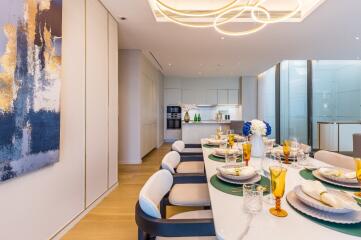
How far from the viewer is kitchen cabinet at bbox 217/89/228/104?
338 inches

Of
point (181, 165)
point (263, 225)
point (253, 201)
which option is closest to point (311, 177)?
point (253, 201)

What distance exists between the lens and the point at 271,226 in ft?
2.78

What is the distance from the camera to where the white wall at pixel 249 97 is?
26.7 feet

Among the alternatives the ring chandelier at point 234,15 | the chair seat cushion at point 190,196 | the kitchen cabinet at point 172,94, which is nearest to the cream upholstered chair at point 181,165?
the chair seat cushion at point 190,196

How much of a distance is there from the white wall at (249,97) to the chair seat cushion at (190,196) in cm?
660

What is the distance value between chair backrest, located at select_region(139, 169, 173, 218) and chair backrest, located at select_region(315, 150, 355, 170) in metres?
1.46

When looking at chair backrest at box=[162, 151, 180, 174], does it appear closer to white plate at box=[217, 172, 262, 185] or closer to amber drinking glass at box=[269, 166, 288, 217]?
white plate at box=[217, 172, 262, 185]

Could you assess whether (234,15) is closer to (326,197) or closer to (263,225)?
(326,197)

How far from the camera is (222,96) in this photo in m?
8.61

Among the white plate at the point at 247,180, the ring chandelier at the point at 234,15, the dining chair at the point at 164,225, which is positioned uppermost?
the ring chandelier at the point at 234,15

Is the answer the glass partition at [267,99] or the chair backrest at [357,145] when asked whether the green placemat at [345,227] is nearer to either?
the chair backrest at [357,145]

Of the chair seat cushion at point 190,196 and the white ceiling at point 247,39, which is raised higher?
the white ceiling at point 247,39

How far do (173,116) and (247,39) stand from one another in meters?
4.96

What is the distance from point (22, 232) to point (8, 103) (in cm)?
96
